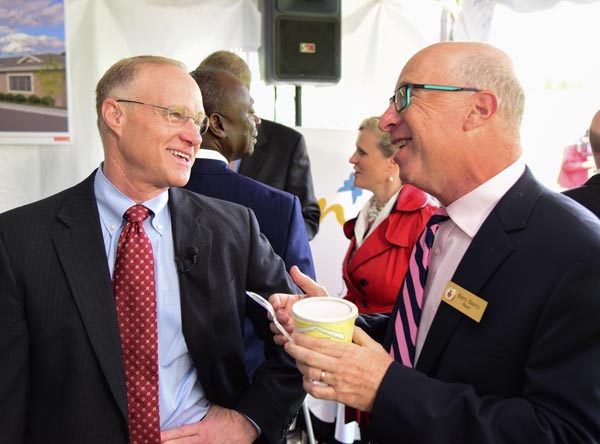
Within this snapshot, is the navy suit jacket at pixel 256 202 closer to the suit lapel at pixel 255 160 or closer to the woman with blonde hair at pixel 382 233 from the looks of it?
the woman with blonde hair at pixel 382 233

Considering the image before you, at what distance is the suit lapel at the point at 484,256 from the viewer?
1.20 metres

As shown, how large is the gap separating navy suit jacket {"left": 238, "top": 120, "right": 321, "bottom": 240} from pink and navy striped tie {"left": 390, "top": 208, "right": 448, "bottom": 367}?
207 centimetres

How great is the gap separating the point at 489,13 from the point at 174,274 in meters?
3.64

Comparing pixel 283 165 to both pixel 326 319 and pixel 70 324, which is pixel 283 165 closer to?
pixel 70 324

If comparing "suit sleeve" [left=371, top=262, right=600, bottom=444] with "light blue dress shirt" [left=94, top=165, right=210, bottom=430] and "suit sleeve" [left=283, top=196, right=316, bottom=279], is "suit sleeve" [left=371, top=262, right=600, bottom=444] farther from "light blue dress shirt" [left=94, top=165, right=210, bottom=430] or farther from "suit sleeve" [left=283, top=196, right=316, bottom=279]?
"suit sleeve" [left=283, top=196, right=316, bottom=279]

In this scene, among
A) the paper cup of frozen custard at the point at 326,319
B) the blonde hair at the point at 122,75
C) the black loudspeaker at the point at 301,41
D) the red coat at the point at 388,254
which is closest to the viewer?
the paper cup of frozen custard at the point at 326,319

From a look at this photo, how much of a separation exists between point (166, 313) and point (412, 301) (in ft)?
2.36

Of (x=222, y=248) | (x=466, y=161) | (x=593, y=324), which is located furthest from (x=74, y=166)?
(x=593, y=324)

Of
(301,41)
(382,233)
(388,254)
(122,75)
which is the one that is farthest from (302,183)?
(122,75)

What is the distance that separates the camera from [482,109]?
4.44ft

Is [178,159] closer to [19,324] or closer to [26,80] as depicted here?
[19,324]

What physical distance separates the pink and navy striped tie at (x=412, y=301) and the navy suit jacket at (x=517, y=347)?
136 mm

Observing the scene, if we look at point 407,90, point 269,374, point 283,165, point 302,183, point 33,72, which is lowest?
point 269,374

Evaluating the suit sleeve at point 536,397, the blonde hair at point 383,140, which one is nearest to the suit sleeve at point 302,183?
the blonde hair at point 383,140
